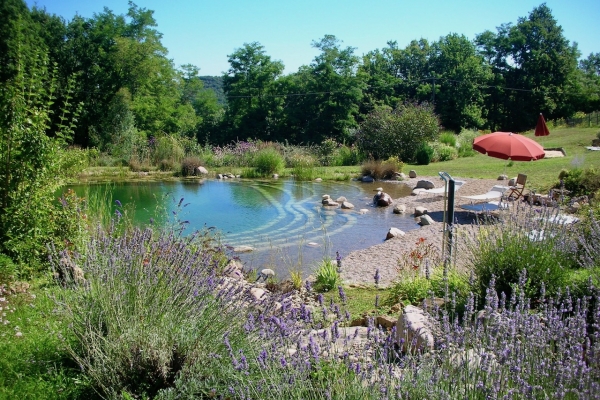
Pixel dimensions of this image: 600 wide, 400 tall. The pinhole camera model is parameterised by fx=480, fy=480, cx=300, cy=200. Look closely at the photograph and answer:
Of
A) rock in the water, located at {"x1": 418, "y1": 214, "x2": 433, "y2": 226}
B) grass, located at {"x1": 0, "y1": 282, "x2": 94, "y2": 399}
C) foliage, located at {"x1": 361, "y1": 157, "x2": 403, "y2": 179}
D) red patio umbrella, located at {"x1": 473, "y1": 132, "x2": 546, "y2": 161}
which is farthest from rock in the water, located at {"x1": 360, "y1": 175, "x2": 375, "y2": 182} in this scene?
grass, located at {"x1": 0, "y1": 282, "x2": 94, "y2": 399}

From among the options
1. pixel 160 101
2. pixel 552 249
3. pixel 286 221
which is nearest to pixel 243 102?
pixel 160 101

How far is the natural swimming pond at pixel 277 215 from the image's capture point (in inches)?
332

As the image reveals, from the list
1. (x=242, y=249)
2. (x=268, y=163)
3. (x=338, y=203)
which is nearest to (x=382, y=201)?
(x=338, y=203)

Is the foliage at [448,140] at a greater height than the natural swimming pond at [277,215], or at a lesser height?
greater

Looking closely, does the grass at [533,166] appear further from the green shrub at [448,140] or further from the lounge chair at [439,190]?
the green shrub at [448,140]

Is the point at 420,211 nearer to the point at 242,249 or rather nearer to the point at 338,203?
the point at 338,203

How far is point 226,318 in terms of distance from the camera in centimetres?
306

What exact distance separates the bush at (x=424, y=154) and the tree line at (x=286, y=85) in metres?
6.19

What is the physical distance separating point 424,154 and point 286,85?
15.9 metres

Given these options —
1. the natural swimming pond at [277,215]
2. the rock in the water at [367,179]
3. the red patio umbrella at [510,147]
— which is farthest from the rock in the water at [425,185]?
the red patio umbrella at [510,147]

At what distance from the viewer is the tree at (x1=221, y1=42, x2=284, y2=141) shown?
34688mm

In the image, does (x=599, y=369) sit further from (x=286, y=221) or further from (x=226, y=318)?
(x=286, y=221)

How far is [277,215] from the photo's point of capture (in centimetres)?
1204

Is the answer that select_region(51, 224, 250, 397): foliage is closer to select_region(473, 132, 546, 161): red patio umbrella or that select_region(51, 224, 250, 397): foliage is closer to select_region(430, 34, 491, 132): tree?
select_region(473, 132, 546, 161): red patio umbrella
